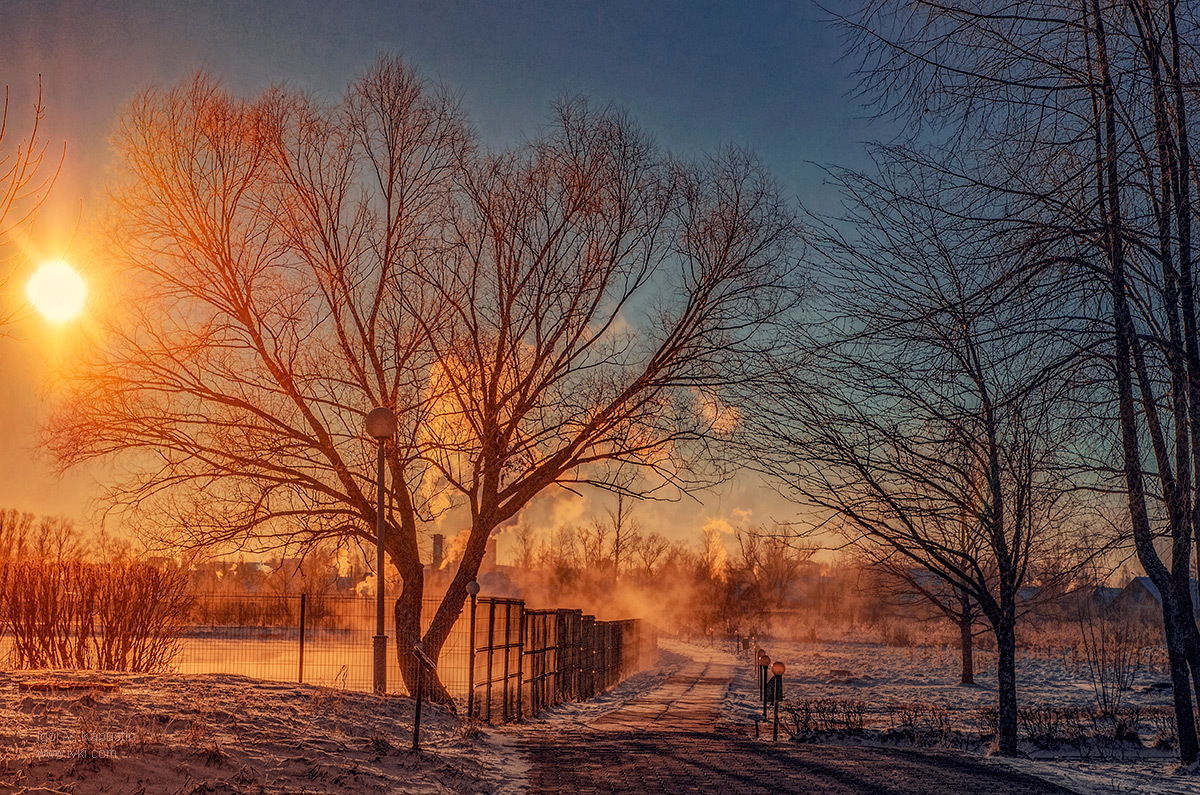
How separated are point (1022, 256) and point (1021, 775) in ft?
18.7

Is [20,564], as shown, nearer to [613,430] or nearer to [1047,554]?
[613,430]

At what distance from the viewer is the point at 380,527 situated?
1462 centimetres

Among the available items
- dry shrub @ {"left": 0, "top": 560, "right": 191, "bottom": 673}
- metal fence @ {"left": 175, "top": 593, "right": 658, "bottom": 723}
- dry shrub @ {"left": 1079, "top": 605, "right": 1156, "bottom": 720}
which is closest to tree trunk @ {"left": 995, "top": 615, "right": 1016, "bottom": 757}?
dry shrub @ {"left": 1079, "top": 605, "right": 1156, "bottom": 720}

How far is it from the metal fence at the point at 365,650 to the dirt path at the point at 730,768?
119 inches

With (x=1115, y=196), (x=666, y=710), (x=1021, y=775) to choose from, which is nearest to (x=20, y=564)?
(x=666, y=710)

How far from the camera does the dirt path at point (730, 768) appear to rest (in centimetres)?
826

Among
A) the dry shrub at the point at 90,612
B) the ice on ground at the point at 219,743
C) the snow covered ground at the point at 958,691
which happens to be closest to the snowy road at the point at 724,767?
the ice on ground at the point at 219,743

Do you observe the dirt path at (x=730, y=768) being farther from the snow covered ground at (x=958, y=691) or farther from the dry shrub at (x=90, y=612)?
the dry shrub at (x=90, y=612)

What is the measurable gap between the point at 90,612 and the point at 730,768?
1133 centimetres

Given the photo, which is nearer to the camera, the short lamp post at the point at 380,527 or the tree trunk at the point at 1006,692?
the tree trunk at the point at 1006,692

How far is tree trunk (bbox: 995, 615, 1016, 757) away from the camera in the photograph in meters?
12.1

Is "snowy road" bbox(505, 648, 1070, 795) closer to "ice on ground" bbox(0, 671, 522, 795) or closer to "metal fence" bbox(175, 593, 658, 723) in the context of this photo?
"ice on ground" bbox(0, 671, 522, 795)

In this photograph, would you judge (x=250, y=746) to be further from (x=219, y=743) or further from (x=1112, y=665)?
(x=1112, y=665)

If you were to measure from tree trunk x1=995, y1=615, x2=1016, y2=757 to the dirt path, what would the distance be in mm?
1149
